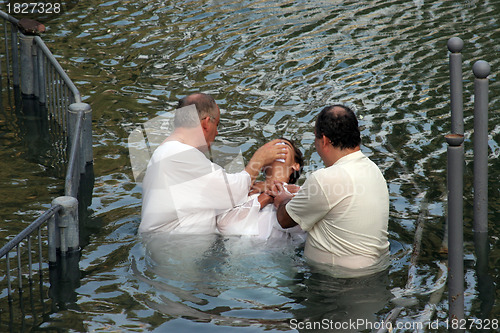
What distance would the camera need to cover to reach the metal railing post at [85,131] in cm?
851

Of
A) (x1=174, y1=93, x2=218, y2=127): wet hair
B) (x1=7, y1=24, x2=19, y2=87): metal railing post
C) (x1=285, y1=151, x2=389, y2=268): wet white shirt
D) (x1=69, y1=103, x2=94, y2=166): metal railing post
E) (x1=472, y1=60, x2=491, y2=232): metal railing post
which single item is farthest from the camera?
(x1=7, y1=24, x2=19, y2=87): metal railing post

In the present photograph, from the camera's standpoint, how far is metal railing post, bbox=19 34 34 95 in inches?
413

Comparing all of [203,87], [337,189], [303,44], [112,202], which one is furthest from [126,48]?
[337,189]

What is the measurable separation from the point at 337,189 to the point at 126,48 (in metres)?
8.13

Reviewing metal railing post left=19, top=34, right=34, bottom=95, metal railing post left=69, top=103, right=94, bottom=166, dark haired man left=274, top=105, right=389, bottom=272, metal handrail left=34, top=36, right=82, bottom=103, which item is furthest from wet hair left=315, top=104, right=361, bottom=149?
metal railing post left=19, top=34, right=34, bottom=95

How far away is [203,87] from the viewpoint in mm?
11906

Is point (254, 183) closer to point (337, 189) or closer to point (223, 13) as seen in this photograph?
point (337, 189)

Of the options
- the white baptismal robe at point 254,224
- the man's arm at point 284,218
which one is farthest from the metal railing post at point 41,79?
the man's arm at point 284,218

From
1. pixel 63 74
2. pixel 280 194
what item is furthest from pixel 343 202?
pixel 63 74

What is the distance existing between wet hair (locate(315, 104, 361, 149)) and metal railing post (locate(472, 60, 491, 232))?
1145 mm

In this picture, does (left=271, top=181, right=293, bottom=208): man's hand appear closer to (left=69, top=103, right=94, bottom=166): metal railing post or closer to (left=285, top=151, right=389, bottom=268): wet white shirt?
(left=285, top=151, right=389, bottom=268): wet white shirt

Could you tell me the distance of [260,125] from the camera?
10.5 meters

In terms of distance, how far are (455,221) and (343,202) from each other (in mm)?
1203

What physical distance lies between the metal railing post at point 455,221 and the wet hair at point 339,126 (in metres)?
1.22
